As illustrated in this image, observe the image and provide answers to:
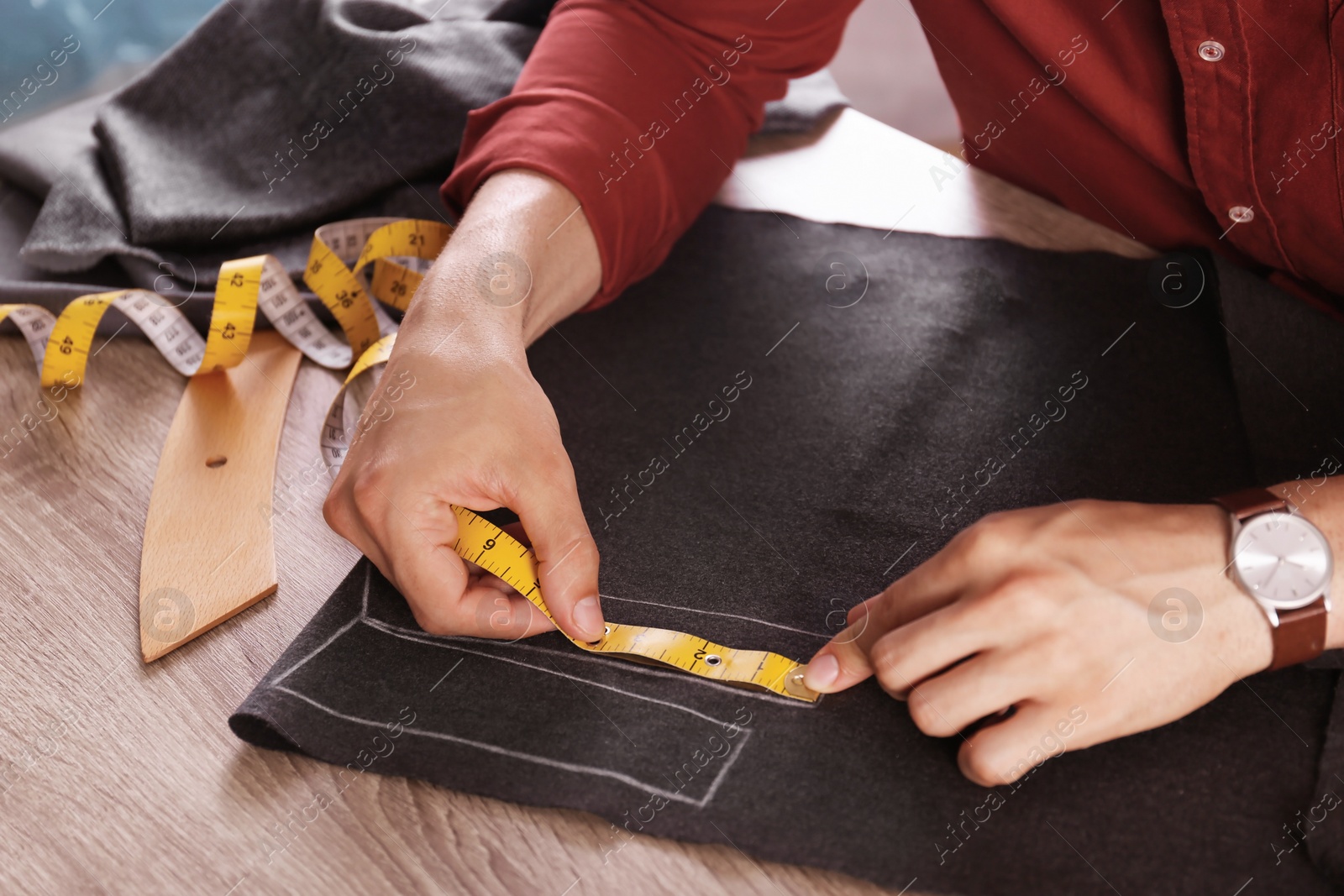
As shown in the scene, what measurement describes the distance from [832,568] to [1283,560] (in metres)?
0.40

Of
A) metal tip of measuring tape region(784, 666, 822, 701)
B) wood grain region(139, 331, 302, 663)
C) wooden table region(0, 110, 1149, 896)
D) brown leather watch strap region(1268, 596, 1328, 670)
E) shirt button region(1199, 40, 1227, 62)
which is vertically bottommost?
wooden table region(0, 110, 1149, 896)

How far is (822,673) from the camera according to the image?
89cm

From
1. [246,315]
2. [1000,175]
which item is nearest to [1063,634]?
[1000,175]

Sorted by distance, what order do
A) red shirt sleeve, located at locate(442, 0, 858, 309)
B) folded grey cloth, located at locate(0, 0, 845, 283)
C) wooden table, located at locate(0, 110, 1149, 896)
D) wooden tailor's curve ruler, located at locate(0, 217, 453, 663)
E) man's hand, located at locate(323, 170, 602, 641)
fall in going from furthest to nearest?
1. folded grey cloth, located at locate(0, 0, 845, 283)
2. red shirt sleeve, located at locate(442, 0, 858, 309)
3. wooden tailor's curve ruler, located at locate(0, 217, 453, 663)
4. man's hand, located at locate(323, 170, 602, 641)
5. wooden table, located at locate(0, 110, 1149, 896)

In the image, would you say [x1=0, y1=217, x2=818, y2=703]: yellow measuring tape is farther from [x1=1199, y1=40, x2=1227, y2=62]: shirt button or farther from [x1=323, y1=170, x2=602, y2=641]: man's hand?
[x1=1199, y1=40, x2=1227, y2=62]: shirt button

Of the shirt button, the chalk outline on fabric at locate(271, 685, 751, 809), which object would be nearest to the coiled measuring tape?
the chalk outline on fabric at locate(271, 685, 751, 809)

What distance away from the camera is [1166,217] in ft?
4.47

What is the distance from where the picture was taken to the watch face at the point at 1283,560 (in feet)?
2.78

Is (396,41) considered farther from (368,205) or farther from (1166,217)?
(1166,217)

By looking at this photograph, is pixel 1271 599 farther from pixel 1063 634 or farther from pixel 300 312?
pixel 300 312

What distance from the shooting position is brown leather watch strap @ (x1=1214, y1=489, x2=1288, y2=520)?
2.85 feet

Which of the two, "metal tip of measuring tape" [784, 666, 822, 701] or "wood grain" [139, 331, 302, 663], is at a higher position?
"metal tip of measuring tape" [784, 666, 822, 701]

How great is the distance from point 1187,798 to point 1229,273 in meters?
0.69

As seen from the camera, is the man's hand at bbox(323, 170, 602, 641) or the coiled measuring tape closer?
the man's hand at bbox(323, 170, 602, 641)
